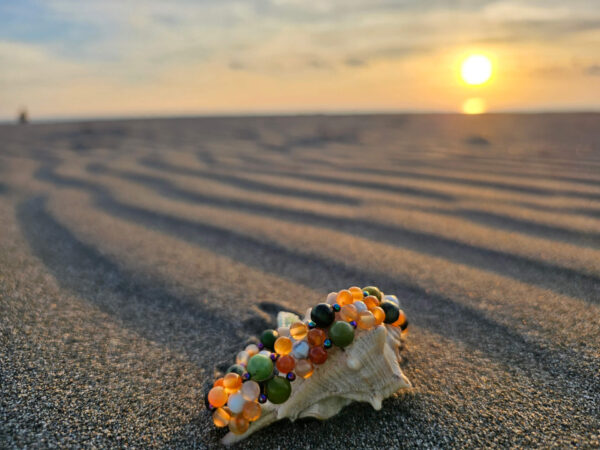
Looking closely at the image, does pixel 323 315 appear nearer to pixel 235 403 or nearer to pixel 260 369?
pixel 260 369

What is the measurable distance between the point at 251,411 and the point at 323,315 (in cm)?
34

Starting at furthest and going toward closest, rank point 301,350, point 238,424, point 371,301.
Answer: point 371,301 < point 301,350 < point 238,424

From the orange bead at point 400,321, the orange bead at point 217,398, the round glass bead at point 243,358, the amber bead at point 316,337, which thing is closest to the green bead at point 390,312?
the orange bead at point 400,321

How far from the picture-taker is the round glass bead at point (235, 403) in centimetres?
118

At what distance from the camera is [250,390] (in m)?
1.22

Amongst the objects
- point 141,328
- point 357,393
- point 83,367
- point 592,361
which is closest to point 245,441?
point 357,393

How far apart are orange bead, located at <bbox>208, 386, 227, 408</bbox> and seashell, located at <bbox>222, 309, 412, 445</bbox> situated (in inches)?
4.9

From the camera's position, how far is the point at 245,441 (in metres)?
1.20

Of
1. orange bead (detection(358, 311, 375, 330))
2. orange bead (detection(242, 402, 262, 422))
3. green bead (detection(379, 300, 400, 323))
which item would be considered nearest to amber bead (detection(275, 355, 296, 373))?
orange bead (detection(242, 402, 262, 422))

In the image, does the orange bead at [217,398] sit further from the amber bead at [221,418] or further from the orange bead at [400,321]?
the orange bead at [400,321]

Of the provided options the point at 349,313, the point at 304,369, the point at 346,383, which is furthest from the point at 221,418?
the point at 349,313

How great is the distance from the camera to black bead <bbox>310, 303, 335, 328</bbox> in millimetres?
1298

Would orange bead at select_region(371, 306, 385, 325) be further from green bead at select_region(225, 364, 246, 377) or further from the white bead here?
green bead at select_region(225, 364, 246, 377)

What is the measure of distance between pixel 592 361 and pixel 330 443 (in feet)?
3.32
